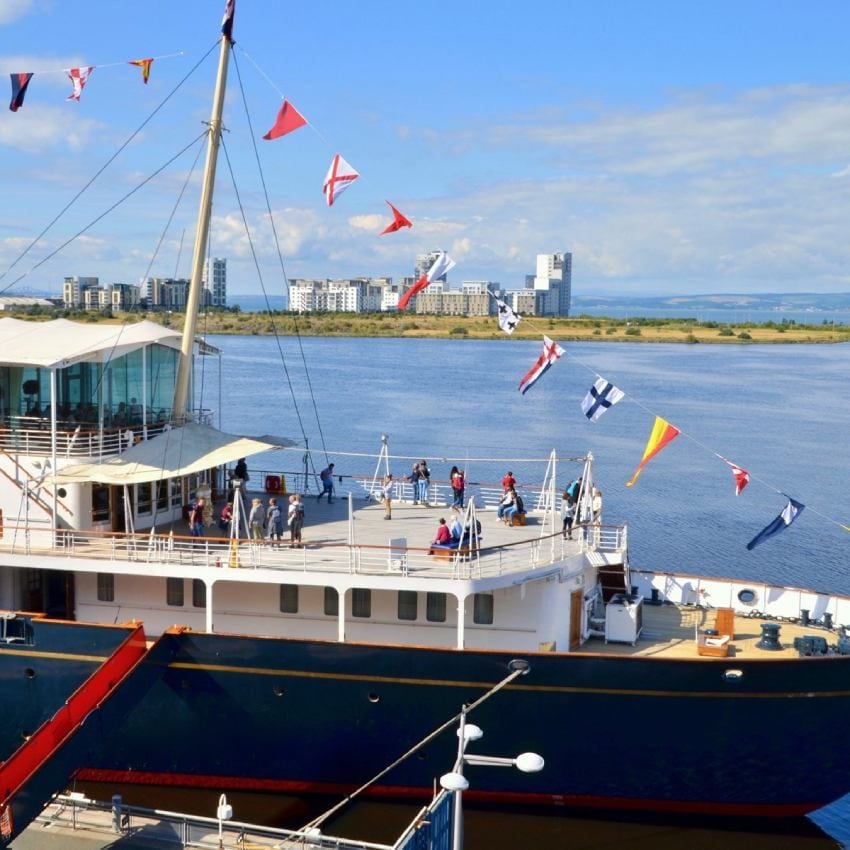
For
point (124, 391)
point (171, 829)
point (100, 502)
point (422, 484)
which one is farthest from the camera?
point (422, 484)

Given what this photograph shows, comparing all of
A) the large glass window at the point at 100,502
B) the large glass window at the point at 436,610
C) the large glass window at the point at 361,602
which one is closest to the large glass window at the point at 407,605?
the large glass window at the point at 436,610

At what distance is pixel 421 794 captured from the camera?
19.2 m

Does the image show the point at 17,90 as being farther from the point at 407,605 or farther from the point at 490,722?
the point at 490,722

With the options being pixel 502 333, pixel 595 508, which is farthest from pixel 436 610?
pixel 502 333

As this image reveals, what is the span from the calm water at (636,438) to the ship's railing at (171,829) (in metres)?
3.01

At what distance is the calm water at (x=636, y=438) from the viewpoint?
22005mm

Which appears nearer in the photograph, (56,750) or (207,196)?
(56,750)

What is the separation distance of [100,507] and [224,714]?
4395 mm

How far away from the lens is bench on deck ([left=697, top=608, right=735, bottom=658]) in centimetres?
1861

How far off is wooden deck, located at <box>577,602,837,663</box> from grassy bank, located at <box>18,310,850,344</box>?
4695 inches

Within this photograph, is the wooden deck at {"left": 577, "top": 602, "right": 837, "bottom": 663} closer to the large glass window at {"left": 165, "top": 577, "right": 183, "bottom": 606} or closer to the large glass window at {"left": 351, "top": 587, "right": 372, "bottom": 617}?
the large glass window at {"left": 351, "top": 587, "right": 372, "bottom": 617}

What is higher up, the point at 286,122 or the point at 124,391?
the point at 286,122

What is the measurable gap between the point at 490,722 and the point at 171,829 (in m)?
5.01

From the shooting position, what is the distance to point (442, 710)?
18141 millimetres
